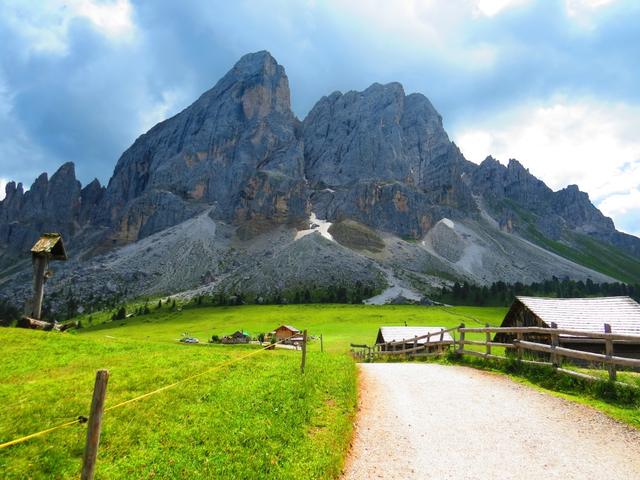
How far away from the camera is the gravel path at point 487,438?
26.7ft

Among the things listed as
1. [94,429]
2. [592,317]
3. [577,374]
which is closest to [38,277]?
[94,429]

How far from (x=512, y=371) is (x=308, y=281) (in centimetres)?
16192

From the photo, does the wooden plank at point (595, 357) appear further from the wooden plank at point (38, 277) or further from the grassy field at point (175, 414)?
the wooden plank at point (38, 277)

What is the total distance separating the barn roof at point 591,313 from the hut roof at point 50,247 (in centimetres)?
3219

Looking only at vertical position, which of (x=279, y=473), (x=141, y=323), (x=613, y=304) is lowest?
(x=141, y=323)

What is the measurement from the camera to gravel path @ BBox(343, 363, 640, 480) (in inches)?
320

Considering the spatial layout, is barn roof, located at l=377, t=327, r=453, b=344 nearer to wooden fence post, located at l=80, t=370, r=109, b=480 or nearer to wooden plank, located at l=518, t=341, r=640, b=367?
wooden plank, located at l=518, t=341, r=640, b=367

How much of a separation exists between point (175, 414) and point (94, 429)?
157 inches

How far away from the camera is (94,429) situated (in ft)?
18.5

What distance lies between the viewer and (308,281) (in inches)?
7042

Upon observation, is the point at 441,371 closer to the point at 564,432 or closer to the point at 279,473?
the point at 564,432

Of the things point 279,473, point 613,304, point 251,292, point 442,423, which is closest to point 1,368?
point 279,473

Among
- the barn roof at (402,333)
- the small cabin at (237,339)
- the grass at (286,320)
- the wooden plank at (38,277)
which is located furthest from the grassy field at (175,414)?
the grass at (286,320)

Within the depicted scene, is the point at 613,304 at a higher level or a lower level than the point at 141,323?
higher
